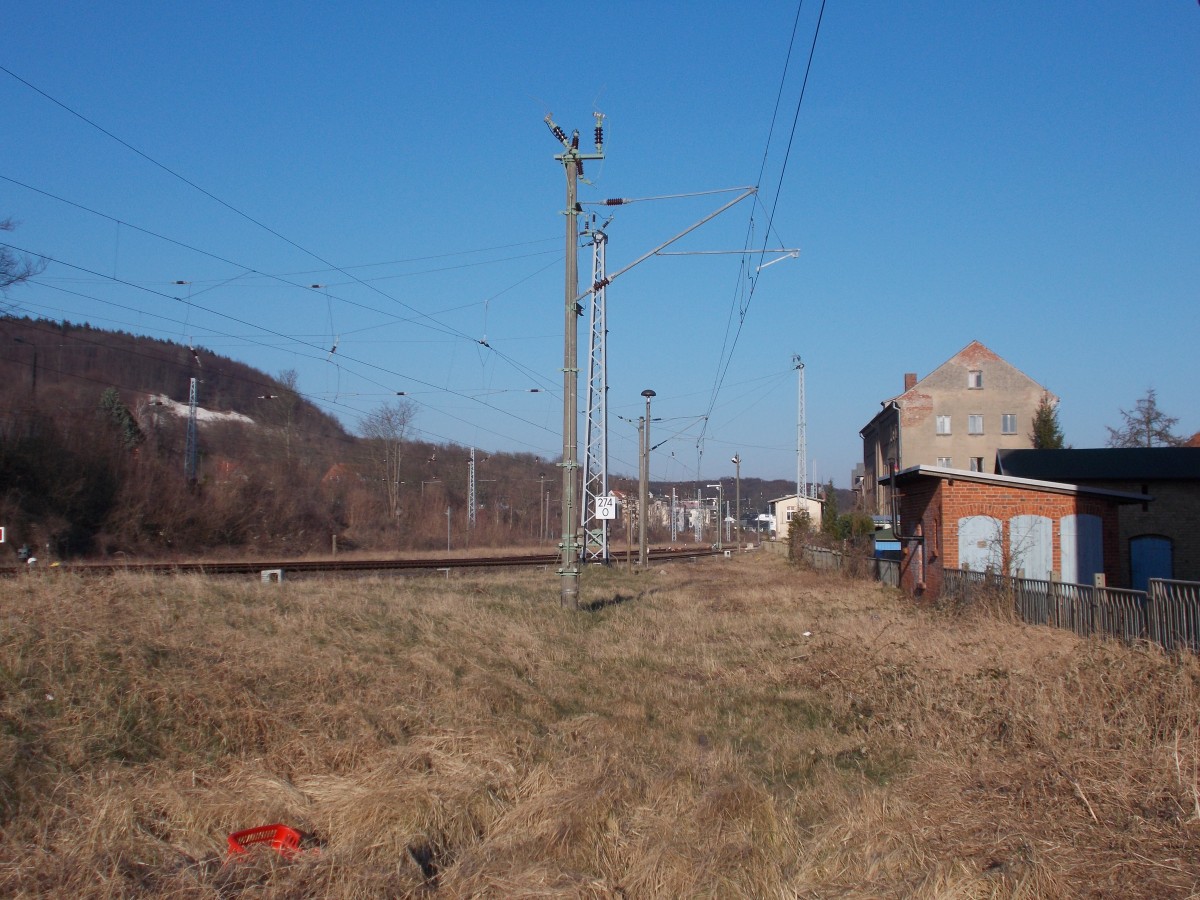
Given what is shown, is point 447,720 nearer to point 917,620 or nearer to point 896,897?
point 896,897

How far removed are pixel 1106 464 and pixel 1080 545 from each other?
13.3 meters

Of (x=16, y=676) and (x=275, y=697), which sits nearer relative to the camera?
(x=16, y=676)

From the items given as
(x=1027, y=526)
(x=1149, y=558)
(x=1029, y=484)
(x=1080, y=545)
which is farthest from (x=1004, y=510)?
(x=1149, y=558)

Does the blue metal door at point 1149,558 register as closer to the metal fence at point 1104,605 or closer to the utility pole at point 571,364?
the metal fence at point 1104,605

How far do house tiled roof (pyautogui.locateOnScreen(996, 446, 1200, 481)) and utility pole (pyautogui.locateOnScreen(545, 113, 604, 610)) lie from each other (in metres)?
20.9

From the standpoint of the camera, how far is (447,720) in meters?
9.00

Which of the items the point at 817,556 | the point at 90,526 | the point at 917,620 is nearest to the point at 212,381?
the point at 90,526

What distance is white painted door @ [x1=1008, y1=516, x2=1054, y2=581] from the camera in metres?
22.1

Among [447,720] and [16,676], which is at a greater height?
[16,676]

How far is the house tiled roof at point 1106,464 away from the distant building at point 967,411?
3160 cm

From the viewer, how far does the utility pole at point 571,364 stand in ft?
58.9

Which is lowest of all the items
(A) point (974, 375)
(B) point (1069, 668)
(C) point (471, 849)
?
(C) point (471, 849)

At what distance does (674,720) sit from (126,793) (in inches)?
219

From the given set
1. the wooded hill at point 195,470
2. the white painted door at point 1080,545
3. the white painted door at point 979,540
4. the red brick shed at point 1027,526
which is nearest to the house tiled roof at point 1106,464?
the red brick shed at point 1027,526
